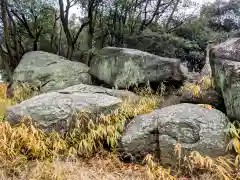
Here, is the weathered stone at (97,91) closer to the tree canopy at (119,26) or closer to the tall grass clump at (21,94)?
the tall grass clump at (21,94)

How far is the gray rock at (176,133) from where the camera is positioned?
176 inches

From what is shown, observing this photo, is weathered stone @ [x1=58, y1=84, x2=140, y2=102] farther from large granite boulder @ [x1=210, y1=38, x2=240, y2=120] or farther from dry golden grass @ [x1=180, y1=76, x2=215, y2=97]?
large granite boulder @ [x1=210, y1=38, x2=240, y2=120]

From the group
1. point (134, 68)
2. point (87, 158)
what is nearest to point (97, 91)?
point (134, 68)

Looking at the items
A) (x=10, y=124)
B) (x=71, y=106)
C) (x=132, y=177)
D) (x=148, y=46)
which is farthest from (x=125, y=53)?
(x=132, y=177)

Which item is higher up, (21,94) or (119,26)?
(119,26)

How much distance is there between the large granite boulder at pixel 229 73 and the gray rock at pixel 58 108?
5.62ft

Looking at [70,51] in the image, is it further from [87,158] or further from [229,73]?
[229,73]

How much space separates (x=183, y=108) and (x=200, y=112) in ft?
0.83

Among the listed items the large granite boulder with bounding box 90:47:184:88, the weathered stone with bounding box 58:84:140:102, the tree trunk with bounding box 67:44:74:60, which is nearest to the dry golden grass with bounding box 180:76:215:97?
the weathered stone with bounding box 58:84:140:102

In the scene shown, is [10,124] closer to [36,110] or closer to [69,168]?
[36,110]

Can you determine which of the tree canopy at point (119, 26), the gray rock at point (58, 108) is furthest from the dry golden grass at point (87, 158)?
the tree canopy at point (119, 26)

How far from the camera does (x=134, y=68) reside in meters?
7.96

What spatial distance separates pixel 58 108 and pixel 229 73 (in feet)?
8.84

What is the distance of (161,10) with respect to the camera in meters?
12.2
